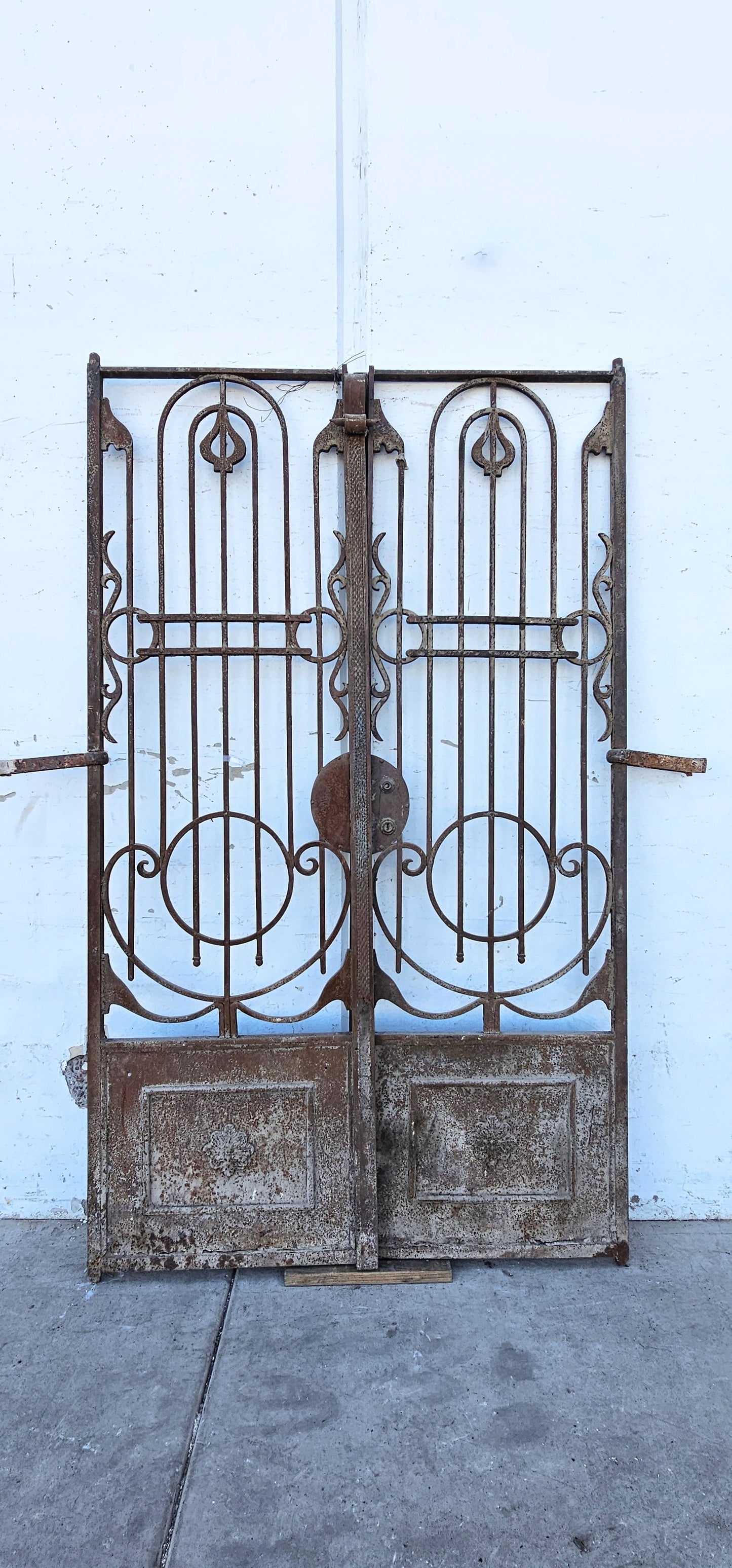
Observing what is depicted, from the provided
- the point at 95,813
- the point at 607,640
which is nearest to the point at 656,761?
the point at 607,640

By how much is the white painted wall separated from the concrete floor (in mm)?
454

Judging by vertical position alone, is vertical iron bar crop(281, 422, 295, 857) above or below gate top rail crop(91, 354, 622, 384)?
below

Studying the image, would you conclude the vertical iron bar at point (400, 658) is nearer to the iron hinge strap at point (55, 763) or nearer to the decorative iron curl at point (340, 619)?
the decorative iron curl at point (340, 619)

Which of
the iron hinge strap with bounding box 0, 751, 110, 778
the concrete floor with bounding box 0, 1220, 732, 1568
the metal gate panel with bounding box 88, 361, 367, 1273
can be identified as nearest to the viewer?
the concrete floor with bounding box 0, 1220, 732, 1568

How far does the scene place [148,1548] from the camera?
1353 millimetres

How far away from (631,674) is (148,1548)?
1955mm

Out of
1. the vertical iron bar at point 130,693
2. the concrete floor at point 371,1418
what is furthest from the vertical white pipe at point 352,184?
the concrete floor at point 371,1418

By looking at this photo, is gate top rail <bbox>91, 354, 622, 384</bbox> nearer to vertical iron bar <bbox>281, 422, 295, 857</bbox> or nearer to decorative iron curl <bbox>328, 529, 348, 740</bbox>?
vertical iron bar <bbox>281, 422, 295, 857</bbox>

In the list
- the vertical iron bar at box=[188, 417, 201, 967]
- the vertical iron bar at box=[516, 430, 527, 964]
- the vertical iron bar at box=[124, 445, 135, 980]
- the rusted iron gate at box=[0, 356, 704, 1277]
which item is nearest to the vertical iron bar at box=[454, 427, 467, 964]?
the rusted iron gate at box=[0, 356, 704, 1277]

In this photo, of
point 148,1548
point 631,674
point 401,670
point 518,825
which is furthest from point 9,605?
point 148,1548

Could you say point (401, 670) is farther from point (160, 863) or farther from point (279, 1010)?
point (279, 1010)

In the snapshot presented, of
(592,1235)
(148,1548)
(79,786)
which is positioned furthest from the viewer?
(79,786)

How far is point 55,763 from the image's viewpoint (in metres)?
1.98

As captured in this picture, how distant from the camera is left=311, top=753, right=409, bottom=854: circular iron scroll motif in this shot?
6.83 feet
